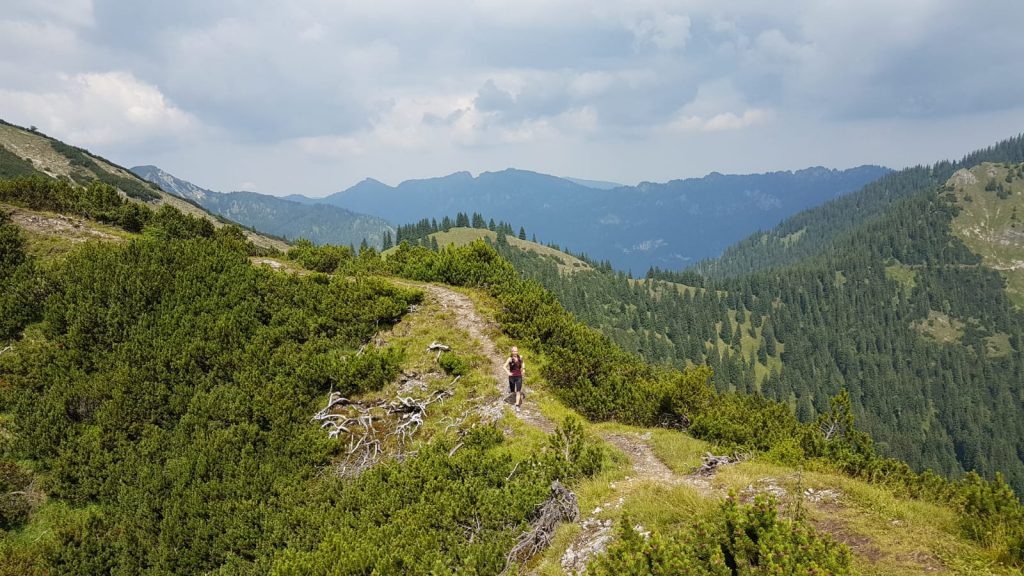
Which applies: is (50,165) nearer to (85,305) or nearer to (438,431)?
(85,305)

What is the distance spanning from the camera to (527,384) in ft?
59.7

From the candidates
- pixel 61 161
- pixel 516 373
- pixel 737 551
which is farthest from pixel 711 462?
pixel 61 161

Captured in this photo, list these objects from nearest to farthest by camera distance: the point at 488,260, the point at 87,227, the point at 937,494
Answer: the point at 937,494 < the point at 87,227 < the point at 488,260

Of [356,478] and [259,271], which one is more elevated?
[259,271]

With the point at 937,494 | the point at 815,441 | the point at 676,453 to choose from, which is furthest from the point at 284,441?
the point at 937,494

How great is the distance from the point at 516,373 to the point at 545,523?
20.5ft

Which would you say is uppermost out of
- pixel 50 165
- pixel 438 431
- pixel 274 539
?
pixel 50 165

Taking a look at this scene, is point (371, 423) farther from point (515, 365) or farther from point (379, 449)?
point (515, 365)

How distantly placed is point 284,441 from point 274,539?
402 cm

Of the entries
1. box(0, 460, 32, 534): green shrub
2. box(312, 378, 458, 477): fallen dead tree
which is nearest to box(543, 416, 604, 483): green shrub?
box(312, 378, 458, 477): fallen dead tree

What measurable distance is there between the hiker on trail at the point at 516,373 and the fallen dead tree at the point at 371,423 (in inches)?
98.5

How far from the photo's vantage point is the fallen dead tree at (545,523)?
9.95 metres

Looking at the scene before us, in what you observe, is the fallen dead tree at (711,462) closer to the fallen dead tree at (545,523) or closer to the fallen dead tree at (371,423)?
the fallen dead tree at (545,523)

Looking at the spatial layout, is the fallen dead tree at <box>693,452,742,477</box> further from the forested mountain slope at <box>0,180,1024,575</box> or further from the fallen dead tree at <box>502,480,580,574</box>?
the fallen dead tree at <box>502,480,580,574</box>
